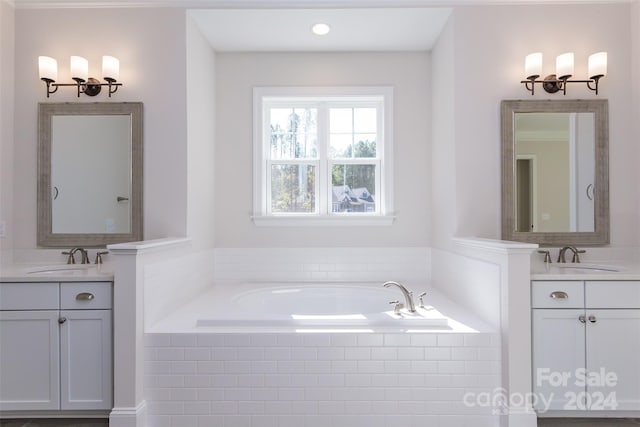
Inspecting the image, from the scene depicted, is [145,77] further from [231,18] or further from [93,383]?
[93,383]

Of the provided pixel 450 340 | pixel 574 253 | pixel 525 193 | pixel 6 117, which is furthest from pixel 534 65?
pixel 6 117

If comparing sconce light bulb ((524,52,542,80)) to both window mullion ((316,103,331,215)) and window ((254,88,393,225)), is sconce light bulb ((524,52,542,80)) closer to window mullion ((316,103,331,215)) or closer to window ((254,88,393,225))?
window ((254,88,393,225))

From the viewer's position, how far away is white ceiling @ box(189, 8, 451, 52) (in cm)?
280

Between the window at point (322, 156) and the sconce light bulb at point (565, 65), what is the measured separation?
4.50 feet

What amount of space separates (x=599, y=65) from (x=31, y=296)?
3960 millimetres

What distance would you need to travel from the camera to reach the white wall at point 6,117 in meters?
2.70

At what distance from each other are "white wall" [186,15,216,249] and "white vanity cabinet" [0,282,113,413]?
2.81 ft

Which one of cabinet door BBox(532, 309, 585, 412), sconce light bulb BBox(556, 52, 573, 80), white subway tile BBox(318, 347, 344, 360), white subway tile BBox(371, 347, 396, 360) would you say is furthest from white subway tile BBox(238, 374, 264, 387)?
sconce light bulb BBox(556, 52, 573, 80)

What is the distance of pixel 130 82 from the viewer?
2.77 metres

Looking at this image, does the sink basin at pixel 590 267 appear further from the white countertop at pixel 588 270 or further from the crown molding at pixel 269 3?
the crown molding at pixel 269 3

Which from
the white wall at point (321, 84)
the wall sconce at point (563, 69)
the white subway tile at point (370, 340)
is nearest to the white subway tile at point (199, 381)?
the white subway tile at point (370, 340)

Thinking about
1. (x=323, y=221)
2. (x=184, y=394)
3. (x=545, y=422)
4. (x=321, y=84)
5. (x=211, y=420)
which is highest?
(x=321, y=84)

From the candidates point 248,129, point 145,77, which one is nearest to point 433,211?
point 248,129

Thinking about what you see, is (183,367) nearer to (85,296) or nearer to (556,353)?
(85,296)
